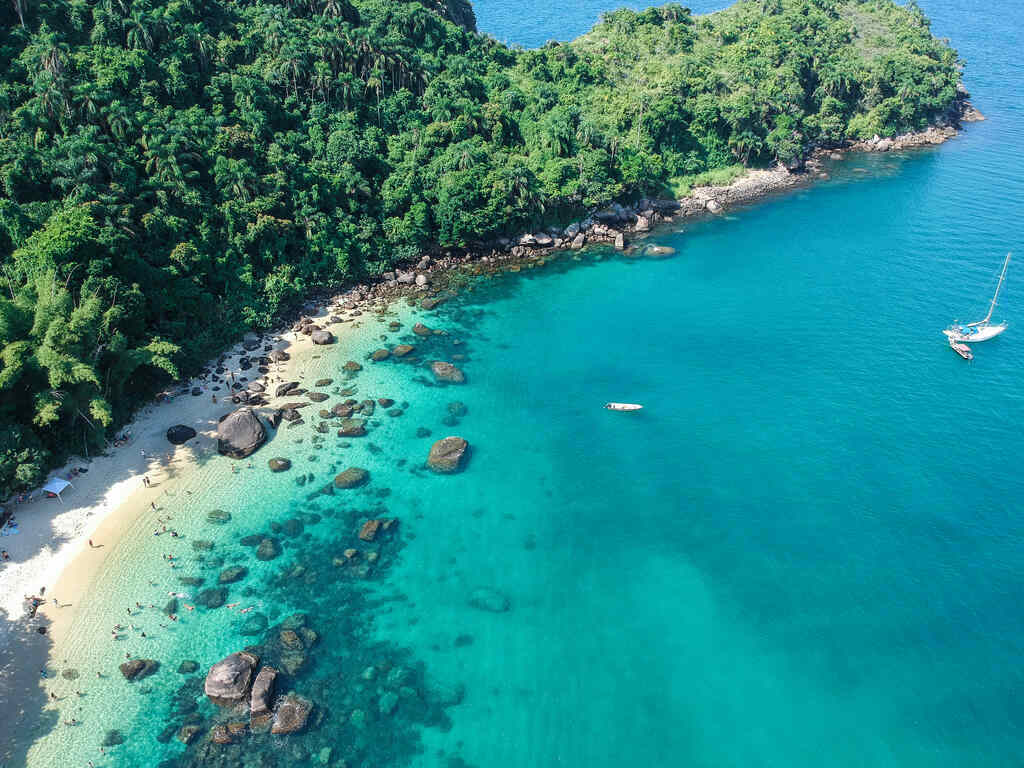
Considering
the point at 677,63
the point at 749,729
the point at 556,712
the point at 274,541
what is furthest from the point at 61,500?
the point at 677,63

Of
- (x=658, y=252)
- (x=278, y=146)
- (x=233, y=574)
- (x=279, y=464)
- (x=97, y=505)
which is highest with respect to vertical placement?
(x=278, y=146)

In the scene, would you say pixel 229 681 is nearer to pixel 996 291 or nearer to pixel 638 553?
pixel 638 553

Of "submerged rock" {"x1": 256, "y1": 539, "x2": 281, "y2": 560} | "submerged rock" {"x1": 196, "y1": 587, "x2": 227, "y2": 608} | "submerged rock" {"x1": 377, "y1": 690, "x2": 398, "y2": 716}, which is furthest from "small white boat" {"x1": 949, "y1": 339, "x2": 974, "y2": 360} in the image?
"submerged rock" {"x1": 196, "y1": 587, "x2": 227, "y2": 608}

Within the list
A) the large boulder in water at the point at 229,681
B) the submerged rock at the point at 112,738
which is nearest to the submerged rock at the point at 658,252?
the large boulder in water at the point at 229,681

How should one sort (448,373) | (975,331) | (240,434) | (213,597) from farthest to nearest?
(975,331) → (448,373) → (240,434) → (213,597)

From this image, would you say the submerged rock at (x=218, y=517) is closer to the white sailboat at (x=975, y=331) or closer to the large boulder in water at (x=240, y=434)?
the large boulder in water at (x=240, y=434)

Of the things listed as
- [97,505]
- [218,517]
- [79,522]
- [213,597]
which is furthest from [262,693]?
[97,505]

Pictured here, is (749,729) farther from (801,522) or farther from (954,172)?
(954,172)
